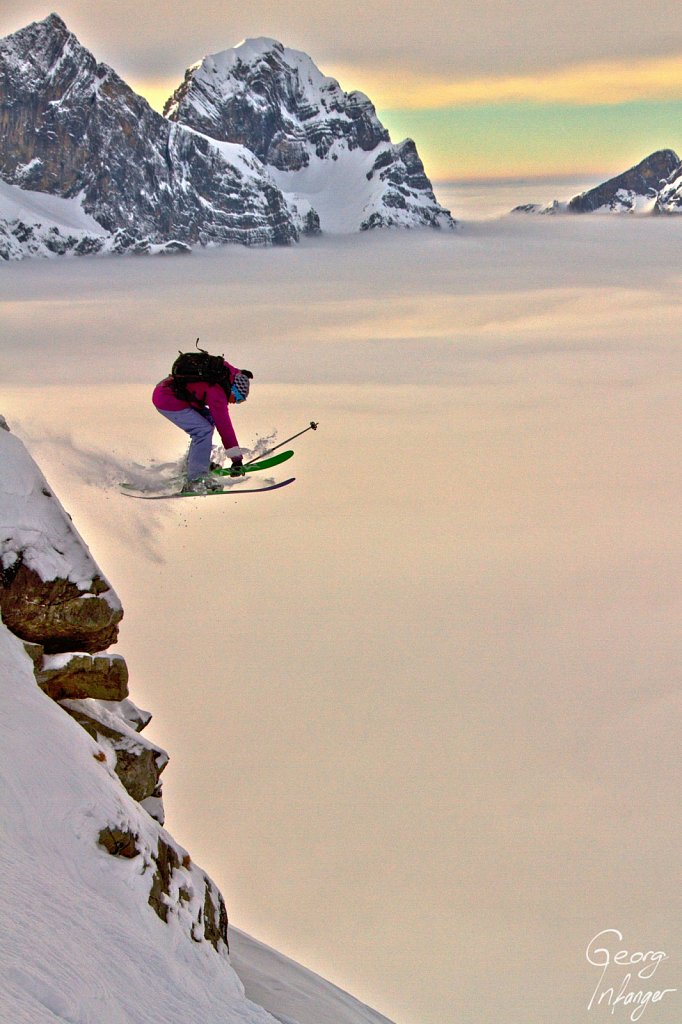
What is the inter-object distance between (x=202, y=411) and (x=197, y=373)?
72cm

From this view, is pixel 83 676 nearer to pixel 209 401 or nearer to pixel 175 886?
pixel 175 886

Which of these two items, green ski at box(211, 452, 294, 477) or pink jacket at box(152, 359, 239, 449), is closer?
pink jacket at box(152, 359, 239, 449)

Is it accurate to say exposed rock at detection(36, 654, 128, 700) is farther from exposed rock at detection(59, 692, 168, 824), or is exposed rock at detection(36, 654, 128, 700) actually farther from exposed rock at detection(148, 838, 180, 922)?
exposed rock at detection(148, 838, 180, 922)

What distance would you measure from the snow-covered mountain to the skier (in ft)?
12.5

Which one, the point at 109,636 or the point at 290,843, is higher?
the point at 109,636

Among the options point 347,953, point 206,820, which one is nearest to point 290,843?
point 206,820

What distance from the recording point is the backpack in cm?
1703

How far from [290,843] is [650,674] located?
3842 inches

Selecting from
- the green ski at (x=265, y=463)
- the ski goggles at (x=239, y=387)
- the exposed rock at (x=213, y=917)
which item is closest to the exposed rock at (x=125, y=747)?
the exposed rock at (x=213, y=917)

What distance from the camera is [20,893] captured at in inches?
407

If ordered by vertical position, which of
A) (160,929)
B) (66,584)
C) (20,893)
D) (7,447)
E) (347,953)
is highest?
(7,447)

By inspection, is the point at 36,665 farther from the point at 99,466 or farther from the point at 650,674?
the point at 650,674
